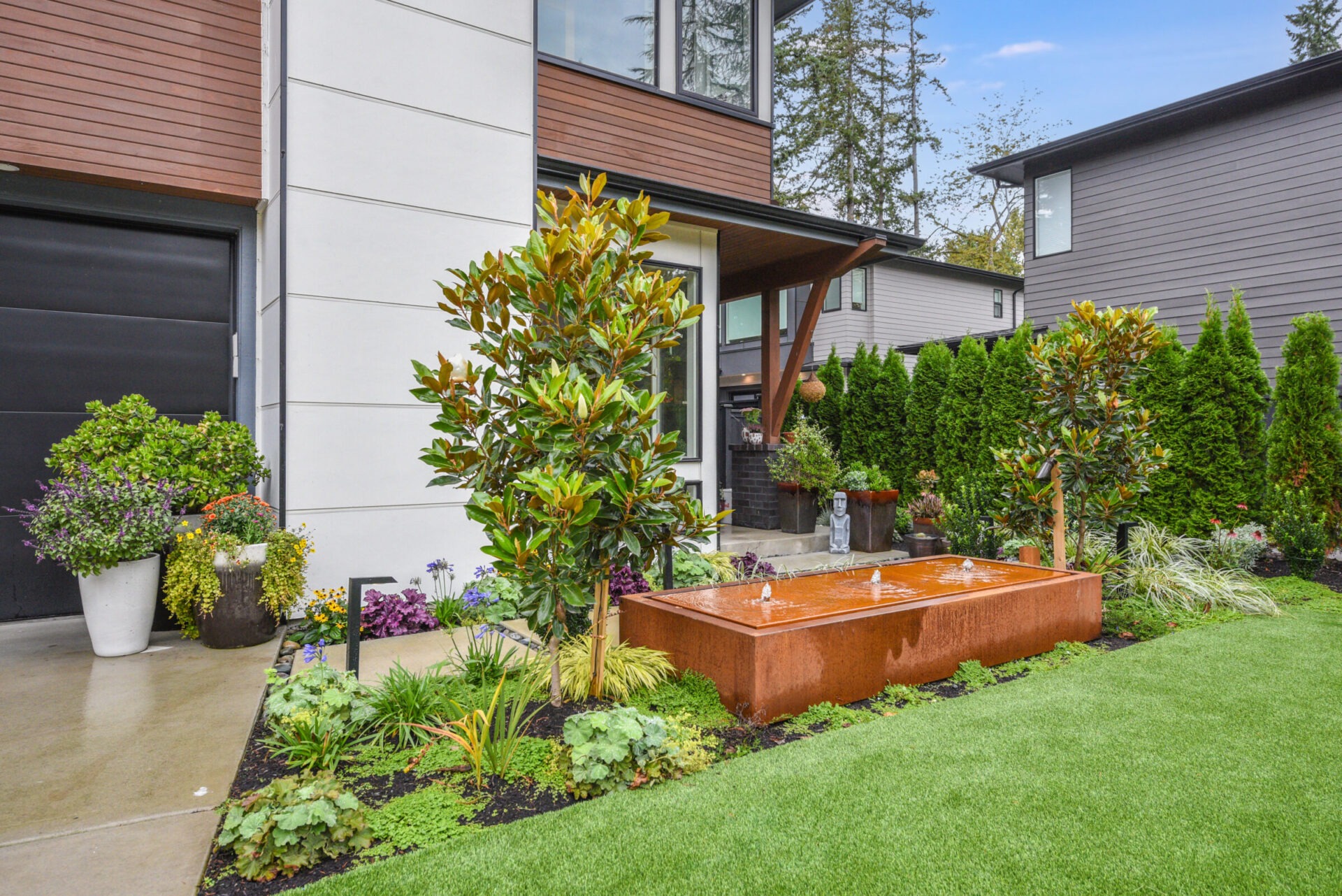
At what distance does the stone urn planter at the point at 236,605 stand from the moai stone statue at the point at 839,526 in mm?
5280

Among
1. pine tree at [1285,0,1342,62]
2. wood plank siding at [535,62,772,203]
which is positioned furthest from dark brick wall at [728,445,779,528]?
pine tree at [1285,0,1342,62]

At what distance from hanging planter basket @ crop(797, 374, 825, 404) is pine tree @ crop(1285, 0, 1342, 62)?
764 inches

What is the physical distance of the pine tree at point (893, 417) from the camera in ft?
30.9

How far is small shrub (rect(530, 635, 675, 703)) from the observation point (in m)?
3.23

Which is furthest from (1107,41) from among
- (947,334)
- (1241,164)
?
(1241,164)

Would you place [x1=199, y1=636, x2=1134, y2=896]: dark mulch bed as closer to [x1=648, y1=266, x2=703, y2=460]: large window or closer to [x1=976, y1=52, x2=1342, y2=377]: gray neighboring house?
[x1=648, y1=266, x2=703, y2=460]: large window

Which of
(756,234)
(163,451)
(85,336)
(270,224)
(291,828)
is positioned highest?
(756,234)

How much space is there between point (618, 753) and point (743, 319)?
1348cm

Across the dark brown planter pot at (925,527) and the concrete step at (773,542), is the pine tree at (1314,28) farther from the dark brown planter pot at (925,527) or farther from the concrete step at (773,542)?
the concrete step at (773,542)

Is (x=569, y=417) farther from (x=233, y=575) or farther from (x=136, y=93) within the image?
(x=136, y=93)

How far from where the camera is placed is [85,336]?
4902 mm

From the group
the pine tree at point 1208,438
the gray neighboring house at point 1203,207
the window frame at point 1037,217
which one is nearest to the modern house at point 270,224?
the pine tree at point 1208,438

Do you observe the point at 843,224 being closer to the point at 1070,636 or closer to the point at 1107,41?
the point at 1070,636

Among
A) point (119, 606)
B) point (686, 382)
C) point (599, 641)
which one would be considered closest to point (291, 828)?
point (599, 641)
